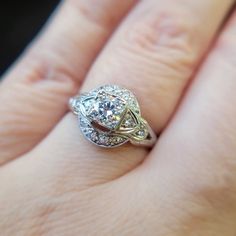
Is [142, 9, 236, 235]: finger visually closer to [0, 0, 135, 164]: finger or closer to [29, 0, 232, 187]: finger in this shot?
[29, 0, 232, 187]: finger

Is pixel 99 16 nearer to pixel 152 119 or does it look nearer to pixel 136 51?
pixel 136 51

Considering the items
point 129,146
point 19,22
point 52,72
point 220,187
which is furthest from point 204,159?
point 19,22

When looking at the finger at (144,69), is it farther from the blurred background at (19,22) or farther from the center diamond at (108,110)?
the blurred background at (19,22)

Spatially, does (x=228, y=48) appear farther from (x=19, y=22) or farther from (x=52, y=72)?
(x=19, y=22)

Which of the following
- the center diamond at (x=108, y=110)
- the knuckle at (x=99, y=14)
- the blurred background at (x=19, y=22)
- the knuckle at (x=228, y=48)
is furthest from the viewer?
the blurred background at (x=19, y=22)

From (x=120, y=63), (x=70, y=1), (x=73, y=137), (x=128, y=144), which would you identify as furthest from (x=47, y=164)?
(x=70, y=1)

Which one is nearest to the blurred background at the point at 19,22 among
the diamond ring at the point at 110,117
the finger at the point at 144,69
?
the finger at the point at 144,69

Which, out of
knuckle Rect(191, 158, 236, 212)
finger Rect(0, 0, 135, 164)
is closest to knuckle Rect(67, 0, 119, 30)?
finger Rect(0, 0, 135, 164)
